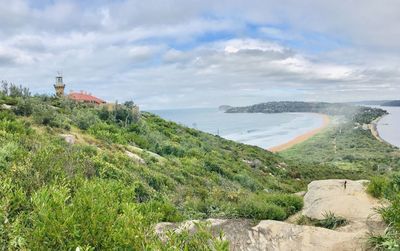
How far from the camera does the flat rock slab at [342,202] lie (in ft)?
24.8

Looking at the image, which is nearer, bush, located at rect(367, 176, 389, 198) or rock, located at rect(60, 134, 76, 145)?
bush, located at rect(367, 176, 389, 198)

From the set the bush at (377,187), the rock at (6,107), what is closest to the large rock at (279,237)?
the bush at (377,187)

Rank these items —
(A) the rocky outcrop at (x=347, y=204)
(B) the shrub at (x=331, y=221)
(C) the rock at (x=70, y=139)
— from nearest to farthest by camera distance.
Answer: (A) the rocky outcrop at (x=347, y=204), (B) the shrub at (x=331, y=221), (C) the rock at (x=70, y=139)

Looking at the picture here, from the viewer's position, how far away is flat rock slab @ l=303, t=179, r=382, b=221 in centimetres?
757

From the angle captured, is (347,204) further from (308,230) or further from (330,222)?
(308,230)

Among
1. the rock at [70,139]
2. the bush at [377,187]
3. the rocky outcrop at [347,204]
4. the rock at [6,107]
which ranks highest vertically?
the rock at [6,107]

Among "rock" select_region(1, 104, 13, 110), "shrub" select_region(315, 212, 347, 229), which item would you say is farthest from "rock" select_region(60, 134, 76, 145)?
"shrub" select_region(315, 212, 347, 229)

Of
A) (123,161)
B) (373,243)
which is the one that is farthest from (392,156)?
(373,243)

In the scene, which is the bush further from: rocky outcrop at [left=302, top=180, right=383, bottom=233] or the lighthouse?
the lighthouse

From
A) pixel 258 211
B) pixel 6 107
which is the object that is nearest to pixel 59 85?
pixel 6 107

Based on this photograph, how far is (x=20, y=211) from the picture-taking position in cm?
→ 458

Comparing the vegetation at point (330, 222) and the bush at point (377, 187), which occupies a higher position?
the bush at point (377, 187)

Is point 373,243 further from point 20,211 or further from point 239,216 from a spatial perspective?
point 20,211

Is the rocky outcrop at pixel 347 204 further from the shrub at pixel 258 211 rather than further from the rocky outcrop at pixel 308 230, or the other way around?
the shrub at pixel 258 211
